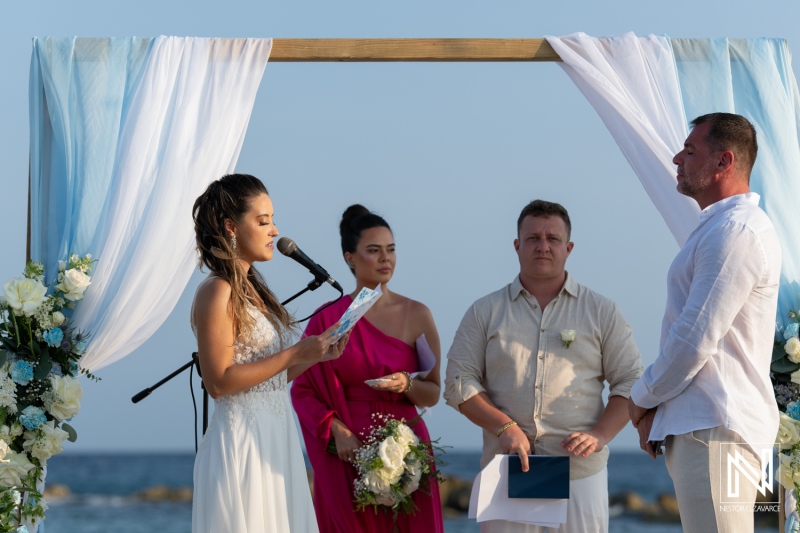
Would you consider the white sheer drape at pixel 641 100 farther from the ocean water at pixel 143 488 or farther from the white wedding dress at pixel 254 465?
the ocean water at pixel 143 488

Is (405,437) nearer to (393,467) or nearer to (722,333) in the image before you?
(393,467)

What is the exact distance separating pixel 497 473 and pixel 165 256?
5.70 ft

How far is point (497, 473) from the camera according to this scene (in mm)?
4293

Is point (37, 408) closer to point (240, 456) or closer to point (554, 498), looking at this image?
point (240, 456)

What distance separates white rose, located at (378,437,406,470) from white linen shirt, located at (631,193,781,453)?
1220mm

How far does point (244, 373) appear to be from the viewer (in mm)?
3588

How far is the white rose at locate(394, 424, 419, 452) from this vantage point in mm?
4500

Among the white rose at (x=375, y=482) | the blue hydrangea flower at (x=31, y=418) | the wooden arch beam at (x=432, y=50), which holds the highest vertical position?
the wooden arch beam at (x=432, y=50)

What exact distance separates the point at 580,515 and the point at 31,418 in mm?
2372

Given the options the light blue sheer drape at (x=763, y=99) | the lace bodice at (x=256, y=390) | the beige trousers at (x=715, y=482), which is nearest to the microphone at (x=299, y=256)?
the lace bodice at (x=256, y=390)

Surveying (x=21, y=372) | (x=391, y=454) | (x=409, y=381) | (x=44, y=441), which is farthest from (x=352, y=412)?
(x=21, y=372)

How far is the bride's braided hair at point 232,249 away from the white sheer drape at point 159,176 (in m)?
0.90

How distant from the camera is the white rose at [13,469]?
14.6 ft

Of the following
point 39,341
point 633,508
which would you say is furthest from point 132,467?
point 39,341
